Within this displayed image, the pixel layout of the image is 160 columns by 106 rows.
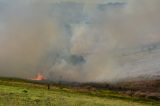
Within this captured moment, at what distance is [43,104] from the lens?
61594 mm

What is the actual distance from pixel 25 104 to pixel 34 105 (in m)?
1.37

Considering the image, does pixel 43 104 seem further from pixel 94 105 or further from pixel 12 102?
pixel 94 105

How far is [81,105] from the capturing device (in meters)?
69.0

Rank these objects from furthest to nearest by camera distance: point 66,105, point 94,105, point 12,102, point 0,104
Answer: point 94,105 < point 66,105 < point 12,102 < point 0,104

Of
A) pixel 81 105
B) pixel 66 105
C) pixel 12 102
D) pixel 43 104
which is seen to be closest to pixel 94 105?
pixel 81 105

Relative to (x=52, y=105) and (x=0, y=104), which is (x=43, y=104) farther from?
(x=0, y=104)

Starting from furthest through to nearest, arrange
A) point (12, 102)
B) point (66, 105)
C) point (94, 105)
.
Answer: point (94, 105) → point (66, 105) → point (12, 102)

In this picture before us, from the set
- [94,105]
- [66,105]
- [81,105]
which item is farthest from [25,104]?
[94,105]

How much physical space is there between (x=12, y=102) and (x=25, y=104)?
7.62ft

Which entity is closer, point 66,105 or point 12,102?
point 12,102

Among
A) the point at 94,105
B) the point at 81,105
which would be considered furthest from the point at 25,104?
the point at 94,105

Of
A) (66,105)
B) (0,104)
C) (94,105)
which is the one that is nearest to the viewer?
(0,104)

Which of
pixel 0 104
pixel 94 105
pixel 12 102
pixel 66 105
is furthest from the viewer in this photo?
pixel 94 105

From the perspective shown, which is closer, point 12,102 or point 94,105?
point 12,102
